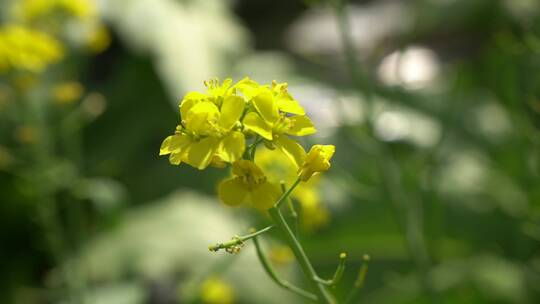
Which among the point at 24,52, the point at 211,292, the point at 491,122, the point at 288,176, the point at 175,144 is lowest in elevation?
the point at 211,292

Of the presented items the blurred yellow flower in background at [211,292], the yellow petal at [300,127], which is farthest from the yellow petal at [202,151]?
the blurred yellow flower in background at [211,292]

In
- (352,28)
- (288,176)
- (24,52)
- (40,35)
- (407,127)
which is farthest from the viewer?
(352,28)

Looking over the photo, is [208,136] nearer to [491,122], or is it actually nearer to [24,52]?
[24,52]

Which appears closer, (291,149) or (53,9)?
(291,149)

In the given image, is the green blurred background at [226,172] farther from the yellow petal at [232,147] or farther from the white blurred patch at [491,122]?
the yellow petal at [232,147]

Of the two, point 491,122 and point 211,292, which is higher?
point 491,122

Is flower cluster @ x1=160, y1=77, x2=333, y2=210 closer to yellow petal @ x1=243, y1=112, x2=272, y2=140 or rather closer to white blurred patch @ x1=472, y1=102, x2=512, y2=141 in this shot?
yellow petal @ x1=243, y1=112, x2=272, y2=140

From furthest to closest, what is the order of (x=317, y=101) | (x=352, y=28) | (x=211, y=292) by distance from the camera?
(x=352, y=28)
(x=317, y=101)
(x=211, y=292)

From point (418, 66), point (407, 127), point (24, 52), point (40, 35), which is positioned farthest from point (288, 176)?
point (418, 66)
